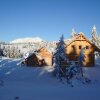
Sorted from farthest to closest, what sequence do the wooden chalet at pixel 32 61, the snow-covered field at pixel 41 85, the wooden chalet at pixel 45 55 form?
the wooden chalet at pixel 45 55 < the wooden chalet at pixel 32 61 < the snow-covered field at pixel 41 85

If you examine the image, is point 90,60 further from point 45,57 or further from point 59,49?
point 59,49

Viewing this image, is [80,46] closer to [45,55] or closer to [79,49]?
[79,49]

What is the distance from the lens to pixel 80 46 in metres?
61.4

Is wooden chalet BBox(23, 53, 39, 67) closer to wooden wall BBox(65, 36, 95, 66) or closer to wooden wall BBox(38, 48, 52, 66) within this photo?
wooden wall BBox(38, 48, 52, 66)

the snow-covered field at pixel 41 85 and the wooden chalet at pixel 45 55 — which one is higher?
the wooden chalet at pixel 45 55

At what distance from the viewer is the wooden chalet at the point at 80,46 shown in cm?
6044

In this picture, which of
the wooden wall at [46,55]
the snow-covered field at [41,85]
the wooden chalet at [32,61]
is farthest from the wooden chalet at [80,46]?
the snow-covered field at [41,85]

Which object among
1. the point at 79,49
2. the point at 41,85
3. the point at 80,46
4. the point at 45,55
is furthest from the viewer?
the point at 45,55

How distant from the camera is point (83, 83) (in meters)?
41.8

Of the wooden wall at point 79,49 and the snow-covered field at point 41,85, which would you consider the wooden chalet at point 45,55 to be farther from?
the snow-covered field at point 41,85

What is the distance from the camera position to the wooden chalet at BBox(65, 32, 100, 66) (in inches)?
2379

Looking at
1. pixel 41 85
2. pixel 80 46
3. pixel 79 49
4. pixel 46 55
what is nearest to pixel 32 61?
pixel 46 55

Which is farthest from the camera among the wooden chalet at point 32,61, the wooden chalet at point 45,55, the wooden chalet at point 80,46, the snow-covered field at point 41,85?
the wooden chalet at point 45,55

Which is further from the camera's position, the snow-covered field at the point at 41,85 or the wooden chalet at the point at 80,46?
the wooden chalet at the point at 80,46
